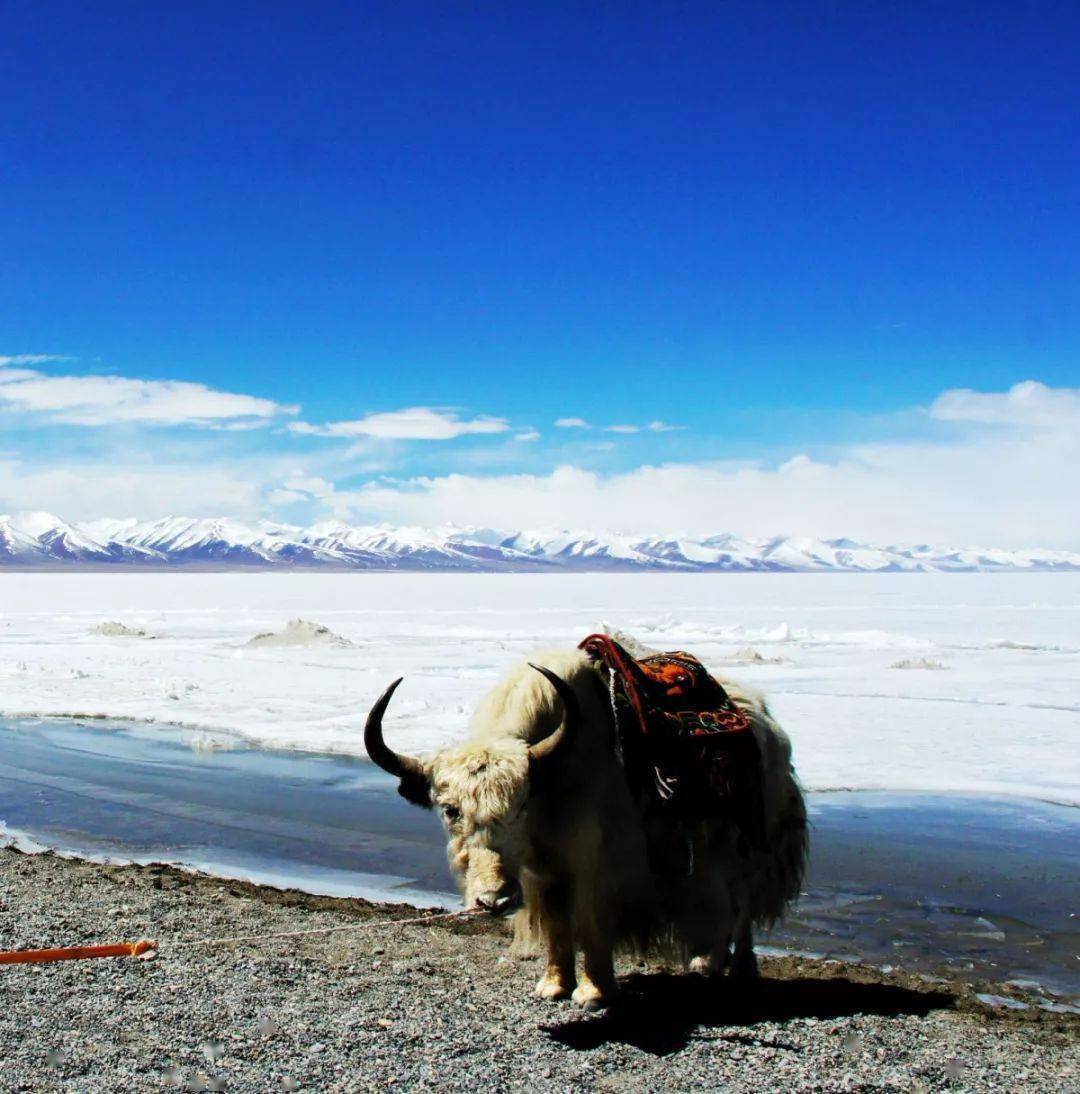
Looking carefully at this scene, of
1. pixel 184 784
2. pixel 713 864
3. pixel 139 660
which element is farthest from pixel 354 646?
pixel 713 864

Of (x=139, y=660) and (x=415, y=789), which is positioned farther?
(x=139, y=660)

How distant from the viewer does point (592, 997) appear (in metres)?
4.55

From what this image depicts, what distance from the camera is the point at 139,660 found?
23594 mm

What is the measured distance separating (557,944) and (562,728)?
3.69 feet

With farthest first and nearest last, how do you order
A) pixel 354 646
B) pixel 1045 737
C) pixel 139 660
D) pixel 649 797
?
pixel 354 646, pixel 139 660, pixel 1045 737, pixel 649 797

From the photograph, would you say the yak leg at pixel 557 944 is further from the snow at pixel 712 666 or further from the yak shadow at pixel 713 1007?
the snow at pixel 712 666

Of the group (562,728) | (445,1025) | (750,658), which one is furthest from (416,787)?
(750,658)

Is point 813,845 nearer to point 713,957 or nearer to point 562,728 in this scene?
point 713,957

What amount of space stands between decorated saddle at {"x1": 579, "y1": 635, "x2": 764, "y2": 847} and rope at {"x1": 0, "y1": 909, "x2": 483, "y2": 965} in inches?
41.6

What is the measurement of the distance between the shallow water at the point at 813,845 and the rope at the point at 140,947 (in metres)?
0.94

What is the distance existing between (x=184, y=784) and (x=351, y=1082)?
7544mm

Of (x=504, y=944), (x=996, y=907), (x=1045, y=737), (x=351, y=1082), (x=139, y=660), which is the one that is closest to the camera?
(x=351, y=1082)

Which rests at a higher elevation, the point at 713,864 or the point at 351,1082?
the point at 713,864

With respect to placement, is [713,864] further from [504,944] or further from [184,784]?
[184,784]
